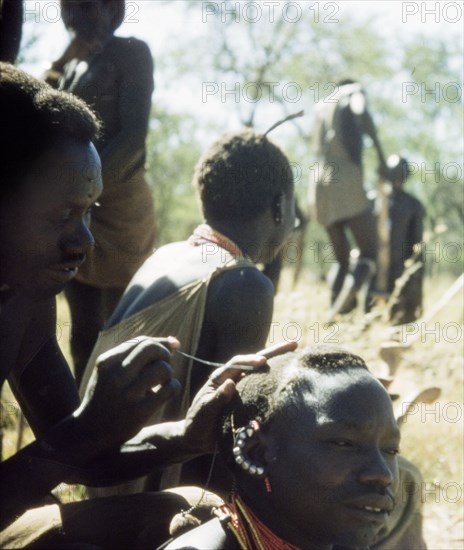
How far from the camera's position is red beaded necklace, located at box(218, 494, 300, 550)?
2.21 meters

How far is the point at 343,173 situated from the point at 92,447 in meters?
5.92

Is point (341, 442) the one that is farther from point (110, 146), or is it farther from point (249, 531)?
point (110, 146)

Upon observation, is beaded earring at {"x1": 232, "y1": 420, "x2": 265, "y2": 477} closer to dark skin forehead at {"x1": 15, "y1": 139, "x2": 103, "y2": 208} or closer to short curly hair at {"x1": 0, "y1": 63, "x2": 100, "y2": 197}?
dark skin forehead at {"x1": 15, "y1": 139, "x2": 103, "y2": 208}

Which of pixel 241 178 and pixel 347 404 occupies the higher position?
pixel 241 178

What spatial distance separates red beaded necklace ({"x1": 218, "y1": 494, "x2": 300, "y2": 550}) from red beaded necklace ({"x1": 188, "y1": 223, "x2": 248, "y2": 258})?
50.0 inches

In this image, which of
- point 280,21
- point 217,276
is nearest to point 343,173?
point 217,276

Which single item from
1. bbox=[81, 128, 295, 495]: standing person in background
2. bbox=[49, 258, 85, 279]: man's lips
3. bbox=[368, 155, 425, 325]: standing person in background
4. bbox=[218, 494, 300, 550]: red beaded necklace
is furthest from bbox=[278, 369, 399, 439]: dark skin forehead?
bbox=[368, 155, 425, 325]: standing person in background

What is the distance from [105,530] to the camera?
2293 millimetres

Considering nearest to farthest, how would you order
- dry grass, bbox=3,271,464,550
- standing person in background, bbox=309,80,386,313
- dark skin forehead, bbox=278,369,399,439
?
dark skin forehead, bbox=278,369,399,439 < dry grass, bbox=3,271,464,550 < standing person in background, bbox=309,80,386,313

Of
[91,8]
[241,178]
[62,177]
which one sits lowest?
[241,178]

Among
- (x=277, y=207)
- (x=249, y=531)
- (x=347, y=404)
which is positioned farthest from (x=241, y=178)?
(x=249, y=531)

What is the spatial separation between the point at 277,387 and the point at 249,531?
0.35m

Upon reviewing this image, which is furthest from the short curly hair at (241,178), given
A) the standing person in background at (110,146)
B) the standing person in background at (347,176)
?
the standing person in background at (347,176)

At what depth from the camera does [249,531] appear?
2.23 meters
